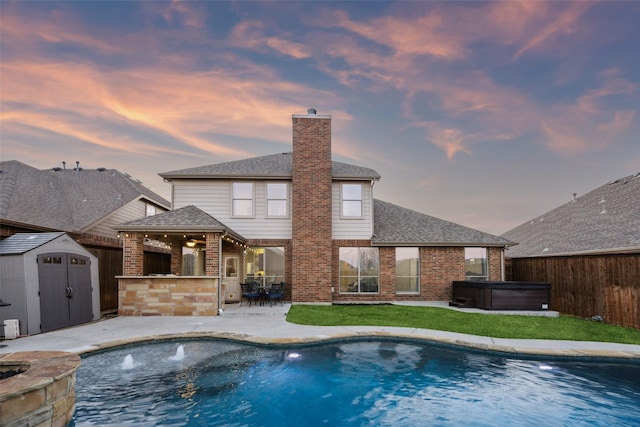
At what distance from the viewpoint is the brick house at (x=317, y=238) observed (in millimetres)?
15148

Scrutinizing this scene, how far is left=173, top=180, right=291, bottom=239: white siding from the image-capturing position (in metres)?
15.5

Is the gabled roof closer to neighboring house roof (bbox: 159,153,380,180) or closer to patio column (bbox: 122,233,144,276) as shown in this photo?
neighboring house roof (bbox: 159,153,380,180)

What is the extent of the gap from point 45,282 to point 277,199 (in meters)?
8.80

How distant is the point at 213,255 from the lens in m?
12.2

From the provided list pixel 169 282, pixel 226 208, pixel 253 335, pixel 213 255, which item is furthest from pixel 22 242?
pixel 226 208

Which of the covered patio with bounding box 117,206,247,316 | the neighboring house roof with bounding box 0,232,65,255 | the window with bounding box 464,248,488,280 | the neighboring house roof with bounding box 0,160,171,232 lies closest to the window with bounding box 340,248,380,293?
the window with bounding box 464,248,488,280

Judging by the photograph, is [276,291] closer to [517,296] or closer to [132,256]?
[132,256]

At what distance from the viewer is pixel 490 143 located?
17.8 m

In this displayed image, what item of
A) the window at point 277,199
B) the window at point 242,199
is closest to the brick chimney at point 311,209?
the window at point 277,199

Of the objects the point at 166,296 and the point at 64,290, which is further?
the point at 166,296

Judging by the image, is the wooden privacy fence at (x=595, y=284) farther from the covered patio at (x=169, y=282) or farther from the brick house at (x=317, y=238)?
the covered patio at (x=169, y=282)

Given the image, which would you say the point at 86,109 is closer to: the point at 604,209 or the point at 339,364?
the point at 339,364

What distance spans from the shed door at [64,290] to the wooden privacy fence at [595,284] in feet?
53.4

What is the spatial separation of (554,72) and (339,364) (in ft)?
46.9
